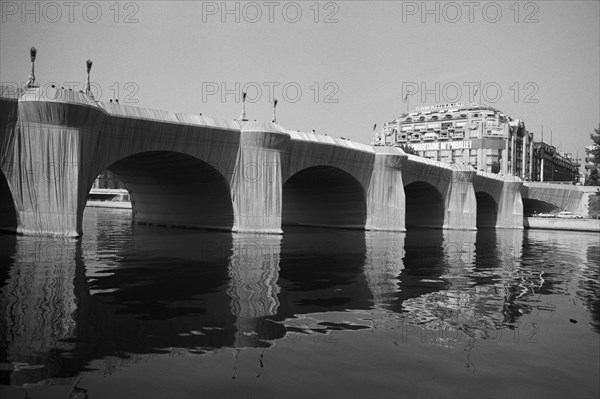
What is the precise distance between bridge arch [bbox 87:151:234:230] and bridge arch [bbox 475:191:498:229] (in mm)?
46913

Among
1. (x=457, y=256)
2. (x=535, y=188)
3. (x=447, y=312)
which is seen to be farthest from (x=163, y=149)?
(x=535, y=188)

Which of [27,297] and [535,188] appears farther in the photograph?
[535,188]

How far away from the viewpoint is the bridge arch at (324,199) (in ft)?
171

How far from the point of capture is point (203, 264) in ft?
74.7

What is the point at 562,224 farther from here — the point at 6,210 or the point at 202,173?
the point at 6,210

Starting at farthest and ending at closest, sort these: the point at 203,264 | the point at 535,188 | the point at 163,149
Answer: the point at 535,188 < the point at 163,149 < the point at 203,264

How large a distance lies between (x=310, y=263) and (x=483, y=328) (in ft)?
41.4

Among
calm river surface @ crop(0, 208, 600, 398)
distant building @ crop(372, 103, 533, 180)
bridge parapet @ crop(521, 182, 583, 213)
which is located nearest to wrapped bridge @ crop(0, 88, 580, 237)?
calm river surface @ crop(0, 208, 600, 398)

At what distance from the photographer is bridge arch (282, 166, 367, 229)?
52.2 metres

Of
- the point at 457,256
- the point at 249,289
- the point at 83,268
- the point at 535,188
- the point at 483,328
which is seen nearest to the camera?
the point at 483,328

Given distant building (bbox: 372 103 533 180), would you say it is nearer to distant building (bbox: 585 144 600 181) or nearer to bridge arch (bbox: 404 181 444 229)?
distant building (bbox: 585 144 600 181)

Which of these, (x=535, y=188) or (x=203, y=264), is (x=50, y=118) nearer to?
(x=203, y=264)

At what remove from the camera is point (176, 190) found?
47.3 meters

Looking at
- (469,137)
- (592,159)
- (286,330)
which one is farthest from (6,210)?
(469,137)
